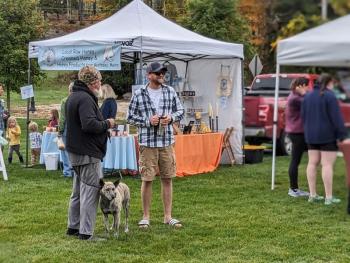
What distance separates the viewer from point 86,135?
14.5ft

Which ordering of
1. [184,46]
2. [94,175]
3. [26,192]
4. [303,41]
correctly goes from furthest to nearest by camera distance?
[184,46]
[26,192]
[94,175]
[303,41]

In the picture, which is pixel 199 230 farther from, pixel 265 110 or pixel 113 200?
pixel 265 110

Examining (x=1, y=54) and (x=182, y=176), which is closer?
(x=182, y=176)

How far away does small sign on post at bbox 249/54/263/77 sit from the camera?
1.01m

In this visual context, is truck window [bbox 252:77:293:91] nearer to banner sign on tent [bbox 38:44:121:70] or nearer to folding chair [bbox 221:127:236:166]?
banner sign on tent [bbox 38:44:121:70]

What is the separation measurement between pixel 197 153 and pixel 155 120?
4498mm

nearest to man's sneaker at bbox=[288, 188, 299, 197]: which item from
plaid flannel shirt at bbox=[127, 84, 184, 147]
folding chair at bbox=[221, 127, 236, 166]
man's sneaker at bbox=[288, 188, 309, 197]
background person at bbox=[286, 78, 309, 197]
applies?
man's sneaker at bbox=[288, 188, 309, 197]

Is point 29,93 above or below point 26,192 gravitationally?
above

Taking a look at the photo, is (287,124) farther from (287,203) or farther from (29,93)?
(29,93)

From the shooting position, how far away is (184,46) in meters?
8.55

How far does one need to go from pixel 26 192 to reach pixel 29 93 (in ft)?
8.11

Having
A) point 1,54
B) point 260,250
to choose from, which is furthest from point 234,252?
point 1,54

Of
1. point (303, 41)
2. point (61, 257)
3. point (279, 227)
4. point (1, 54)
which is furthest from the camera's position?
point (1, 54)

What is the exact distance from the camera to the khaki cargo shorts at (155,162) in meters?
4.92
